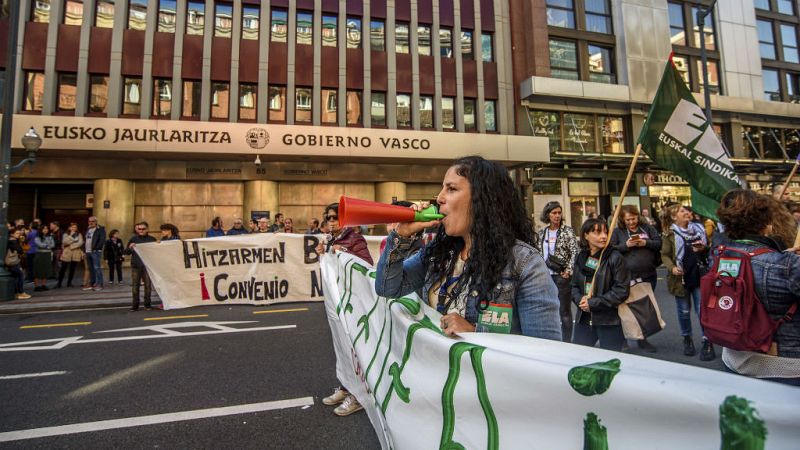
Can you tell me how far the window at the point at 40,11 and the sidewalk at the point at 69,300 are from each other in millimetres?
11628

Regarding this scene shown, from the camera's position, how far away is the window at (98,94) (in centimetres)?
1597

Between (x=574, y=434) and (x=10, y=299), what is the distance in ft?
40.8

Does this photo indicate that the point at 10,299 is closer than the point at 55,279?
Yes

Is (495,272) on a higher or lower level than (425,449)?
higher

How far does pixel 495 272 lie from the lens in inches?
63.5

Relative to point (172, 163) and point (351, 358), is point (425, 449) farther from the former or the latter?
point (172, 163)

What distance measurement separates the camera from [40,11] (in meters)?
15.7

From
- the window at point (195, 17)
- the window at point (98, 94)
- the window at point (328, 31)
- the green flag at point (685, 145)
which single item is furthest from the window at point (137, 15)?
the green flag at point (685, 145)

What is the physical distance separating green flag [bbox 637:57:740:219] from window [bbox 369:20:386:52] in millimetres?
16407

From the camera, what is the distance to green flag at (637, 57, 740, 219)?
4.55 meters

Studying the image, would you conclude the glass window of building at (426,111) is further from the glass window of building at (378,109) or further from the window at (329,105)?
the window at (329,105)

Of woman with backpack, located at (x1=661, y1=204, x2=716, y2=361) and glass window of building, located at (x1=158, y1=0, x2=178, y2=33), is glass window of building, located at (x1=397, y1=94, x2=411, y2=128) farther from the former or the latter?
woman with backpack, located at (x1=661, y1=204, x2=716, y2=361)


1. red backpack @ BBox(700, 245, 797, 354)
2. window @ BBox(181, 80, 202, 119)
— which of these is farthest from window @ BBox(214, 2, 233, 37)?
red backpack @ BBox(700, 245, 797, 354)

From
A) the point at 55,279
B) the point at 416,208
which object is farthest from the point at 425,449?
the point at 55,279
